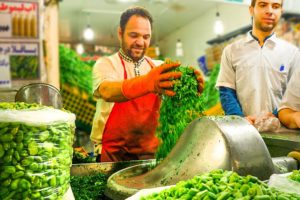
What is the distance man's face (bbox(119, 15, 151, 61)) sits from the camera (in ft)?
8.09

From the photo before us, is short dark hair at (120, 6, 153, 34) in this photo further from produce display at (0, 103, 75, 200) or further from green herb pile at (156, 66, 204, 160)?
produce display at (0, 103, 75, 200)

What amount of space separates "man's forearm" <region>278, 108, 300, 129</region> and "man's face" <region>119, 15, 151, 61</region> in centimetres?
119

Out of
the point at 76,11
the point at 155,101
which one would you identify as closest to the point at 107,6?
the point at 76,11

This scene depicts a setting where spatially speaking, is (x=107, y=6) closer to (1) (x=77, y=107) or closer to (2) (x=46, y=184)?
(1) (x=77, y=107)

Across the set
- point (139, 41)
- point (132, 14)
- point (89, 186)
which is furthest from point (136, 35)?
point (89, 186)

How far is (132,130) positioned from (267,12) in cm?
157

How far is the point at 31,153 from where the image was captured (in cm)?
122

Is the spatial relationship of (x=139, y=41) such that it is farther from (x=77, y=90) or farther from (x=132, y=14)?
(x=77, y=90)

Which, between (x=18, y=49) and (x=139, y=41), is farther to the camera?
(x=18, y=49)

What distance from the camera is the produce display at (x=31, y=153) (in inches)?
46.8

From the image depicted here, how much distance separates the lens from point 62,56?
4.07 m

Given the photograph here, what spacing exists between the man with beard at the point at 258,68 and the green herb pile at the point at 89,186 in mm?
1459

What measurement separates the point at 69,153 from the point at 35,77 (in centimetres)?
166

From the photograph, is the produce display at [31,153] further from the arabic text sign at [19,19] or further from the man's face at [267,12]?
the man's face at [267,12]
